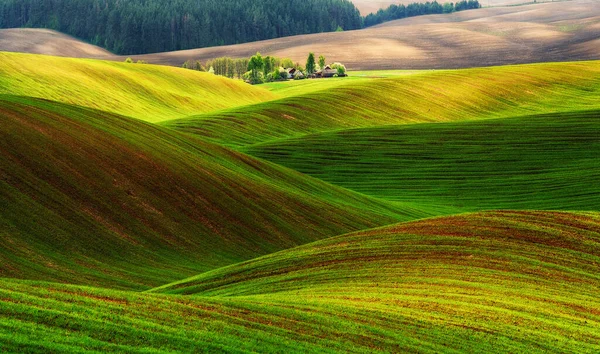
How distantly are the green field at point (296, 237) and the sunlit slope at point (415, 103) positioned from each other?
5.65ft

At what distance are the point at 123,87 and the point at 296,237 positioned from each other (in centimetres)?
7616

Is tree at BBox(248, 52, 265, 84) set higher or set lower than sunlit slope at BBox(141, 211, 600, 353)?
lower

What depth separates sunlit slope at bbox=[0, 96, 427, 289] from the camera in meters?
31.0

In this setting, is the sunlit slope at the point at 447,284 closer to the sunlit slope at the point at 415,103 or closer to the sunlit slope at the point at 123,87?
the sunlit slope at the point at 415,103

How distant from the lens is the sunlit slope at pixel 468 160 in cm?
5559

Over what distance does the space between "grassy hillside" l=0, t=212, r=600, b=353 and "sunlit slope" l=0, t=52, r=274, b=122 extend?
7004 cm

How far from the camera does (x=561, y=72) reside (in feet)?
376

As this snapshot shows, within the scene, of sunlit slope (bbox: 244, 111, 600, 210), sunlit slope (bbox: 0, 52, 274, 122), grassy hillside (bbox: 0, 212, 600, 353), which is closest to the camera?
grassy hillside (bbox: 0, 212, 600, 353)

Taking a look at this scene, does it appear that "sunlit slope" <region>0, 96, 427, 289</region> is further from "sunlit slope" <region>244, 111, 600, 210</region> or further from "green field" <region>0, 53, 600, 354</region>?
"sunlit slope" <region>244, 111, 600, 210</region>

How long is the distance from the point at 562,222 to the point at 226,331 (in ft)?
63.1

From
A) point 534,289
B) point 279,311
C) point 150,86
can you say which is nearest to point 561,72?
point 150,86

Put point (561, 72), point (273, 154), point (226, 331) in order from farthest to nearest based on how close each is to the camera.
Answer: point (561, 72), point (273, 154), point (226, 331)

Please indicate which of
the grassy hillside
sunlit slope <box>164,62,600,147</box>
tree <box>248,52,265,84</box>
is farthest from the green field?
tree <box>248,52,265,84</box>

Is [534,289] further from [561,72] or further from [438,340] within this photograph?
[561,72]
